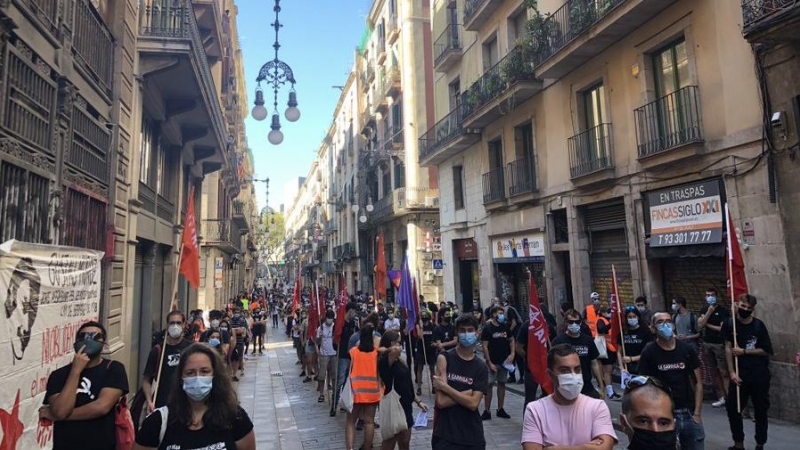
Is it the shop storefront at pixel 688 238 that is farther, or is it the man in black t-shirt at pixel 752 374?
the shop storefront at pixel 688 238

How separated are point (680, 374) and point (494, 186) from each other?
13.3m

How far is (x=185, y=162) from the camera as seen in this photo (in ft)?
54.6

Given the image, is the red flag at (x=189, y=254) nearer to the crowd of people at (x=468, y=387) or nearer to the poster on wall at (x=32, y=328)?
the crowd of people at (x=468, y=387)

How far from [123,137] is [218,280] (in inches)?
644

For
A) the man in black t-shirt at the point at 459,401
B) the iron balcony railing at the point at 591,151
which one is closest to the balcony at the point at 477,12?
the iron balcony railing at the point at 591,151

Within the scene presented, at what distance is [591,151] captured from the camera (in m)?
13.0

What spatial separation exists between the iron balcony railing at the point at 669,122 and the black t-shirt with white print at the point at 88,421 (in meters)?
9.91

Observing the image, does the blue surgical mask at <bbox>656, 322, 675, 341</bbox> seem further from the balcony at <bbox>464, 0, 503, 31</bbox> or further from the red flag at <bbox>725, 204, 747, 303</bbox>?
the balcony at <bbox>464, 0, 503, 31</bbox>

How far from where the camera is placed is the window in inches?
837

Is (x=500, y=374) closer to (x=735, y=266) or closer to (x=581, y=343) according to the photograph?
(x=581, y=343)

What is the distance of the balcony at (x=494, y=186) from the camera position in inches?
686

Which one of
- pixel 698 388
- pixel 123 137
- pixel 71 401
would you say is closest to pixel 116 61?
pixel 123 137

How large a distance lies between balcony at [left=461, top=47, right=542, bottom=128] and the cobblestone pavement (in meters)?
8.86

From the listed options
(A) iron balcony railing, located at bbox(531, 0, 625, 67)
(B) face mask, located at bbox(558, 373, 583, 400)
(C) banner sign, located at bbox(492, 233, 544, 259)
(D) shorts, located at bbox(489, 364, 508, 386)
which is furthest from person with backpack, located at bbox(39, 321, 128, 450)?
(C) banner sign, located at bbox(492, 233, 544, 259)
